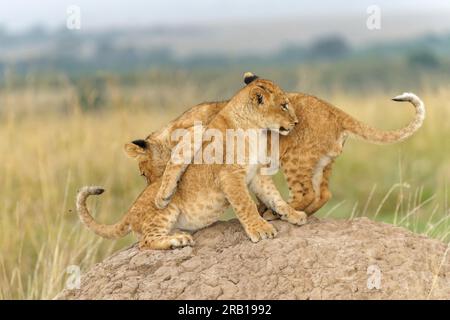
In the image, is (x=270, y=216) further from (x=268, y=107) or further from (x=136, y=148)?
(x=136, y=148)

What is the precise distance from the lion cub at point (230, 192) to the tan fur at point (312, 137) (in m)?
0.21

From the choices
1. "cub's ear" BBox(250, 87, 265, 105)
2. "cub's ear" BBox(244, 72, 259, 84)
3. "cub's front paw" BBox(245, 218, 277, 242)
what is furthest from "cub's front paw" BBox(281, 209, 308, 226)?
"cub's ear" BBox(244, 72, 259, 84)

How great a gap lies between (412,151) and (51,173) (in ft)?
19.4

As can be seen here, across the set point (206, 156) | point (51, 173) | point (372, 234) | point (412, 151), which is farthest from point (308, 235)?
point (412, 151)

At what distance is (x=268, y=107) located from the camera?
598 centimetres

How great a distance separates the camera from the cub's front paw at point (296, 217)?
20.2ft

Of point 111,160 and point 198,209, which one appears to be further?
point 111,160

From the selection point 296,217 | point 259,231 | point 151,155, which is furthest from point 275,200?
point 151,155

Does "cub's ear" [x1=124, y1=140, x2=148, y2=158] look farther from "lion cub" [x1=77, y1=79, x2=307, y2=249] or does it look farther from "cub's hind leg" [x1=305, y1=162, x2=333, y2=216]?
"cub's hind leg" [x1=305, y1=162, x2=333, y2=216]

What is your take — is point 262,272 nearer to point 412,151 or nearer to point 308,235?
point 308,235

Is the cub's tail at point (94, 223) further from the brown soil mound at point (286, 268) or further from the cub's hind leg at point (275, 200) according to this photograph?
the cub's hind leg at point (275, 200)

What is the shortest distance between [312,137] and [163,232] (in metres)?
1.31
